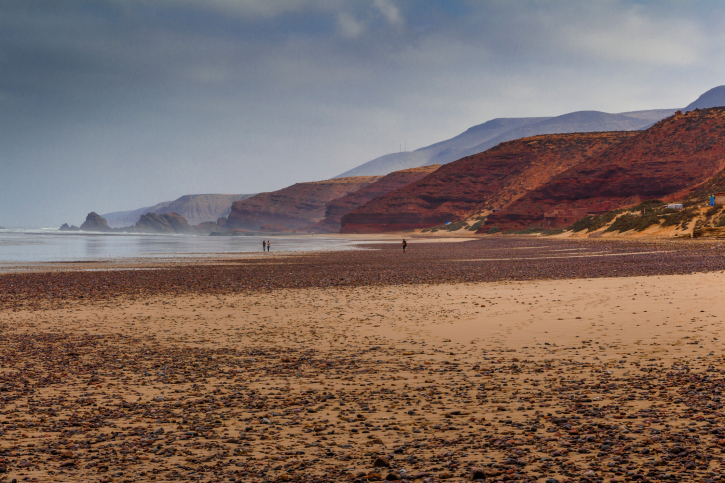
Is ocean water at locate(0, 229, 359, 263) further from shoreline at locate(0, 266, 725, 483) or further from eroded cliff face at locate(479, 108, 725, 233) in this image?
eroded cliff face at locate(479, 108, 725, 233)

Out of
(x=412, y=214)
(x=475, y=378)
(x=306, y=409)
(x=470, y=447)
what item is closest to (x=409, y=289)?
(x=475, y=378)

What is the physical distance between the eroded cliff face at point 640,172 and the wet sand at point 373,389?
81.5 meters

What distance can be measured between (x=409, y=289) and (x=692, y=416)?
46.9 feet

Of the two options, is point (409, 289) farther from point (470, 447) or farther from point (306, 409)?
point (470, 447)

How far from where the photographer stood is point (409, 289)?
20406 mm

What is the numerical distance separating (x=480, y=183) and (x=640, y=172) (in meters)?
57.4

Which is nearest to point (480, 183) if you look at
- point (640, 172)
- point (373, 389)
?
point (640, 172)

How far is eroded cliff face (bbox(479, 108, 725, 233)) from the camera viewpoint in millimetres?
92875

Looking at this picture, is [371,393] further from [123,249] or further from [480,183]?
[480,183]

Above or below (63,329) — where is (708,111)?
above

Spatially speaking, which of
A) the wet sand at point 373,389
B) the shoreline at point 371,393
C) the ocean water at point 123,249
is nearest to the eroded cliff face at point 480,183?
the ocean water at point 123,249

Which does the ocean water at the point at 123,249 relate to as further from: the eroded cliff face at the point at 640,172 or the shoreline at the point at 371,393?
the eroded cliff face at the point at 640,172

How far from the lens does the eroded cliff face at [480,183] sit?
458ft

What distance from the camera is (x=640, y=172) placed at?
9681 centimetres
